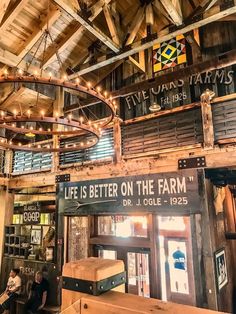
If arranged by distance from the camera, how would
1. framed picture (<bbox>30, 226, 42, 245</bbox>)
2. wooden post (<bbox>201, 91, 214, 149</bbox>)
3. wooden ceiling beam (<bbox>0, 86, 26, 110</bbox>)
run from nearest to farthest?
wooden post (<bbox>201, 91, 214, 149</bbox>) < wooden ceiling beam (<bbox>0, 86, 26, 110</bbox>) < framed picture (<bbox>30, 226, 42, 245</bbox>)

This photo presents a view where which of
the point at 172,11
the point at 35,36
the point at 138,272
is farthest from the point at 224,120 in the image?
the point at 35,36

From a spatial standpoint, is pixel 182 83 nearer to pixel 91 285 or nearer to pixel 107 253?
pixel 107 253

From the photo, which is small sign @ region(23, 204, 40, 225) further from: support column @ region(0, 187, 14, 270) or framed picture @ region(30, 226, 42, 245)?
framed picture @ region(30, 226, 42, 245)

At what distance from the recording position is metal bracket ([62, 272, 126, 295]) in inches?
35.8

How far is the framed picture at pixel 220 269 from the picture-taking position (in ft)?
15.2

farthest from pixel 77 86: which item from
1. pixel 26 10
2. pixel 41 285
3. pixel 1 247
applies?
pixel 1 247

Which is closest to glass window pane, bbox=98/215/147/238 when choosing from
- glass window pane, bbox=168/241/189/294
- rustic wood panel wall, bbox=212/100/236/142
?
glass window pane, bbox=168/241/189/294

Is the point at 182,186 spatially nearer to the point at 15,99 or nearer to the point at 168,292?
the point at 168,292

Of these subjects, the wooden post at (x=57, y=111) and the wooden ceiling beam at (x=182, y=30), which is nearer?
the wooden ceiling beam at (x=182, y=30)

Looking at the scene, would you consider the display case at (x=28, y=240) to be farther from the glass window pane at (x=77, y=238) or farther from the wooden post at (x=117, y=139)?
the wooden post at (x=117, y=139)

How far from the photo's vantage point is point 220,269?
4863 mm

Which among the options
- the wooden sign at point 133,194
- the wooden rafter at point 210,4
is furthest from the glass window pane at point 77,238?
the wooden rafter at point 210,4

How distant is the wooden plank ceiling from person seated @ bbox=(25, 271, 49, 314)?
16.9 ft

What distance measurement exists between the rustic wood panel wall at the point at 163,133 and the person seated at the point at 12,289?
469cm
